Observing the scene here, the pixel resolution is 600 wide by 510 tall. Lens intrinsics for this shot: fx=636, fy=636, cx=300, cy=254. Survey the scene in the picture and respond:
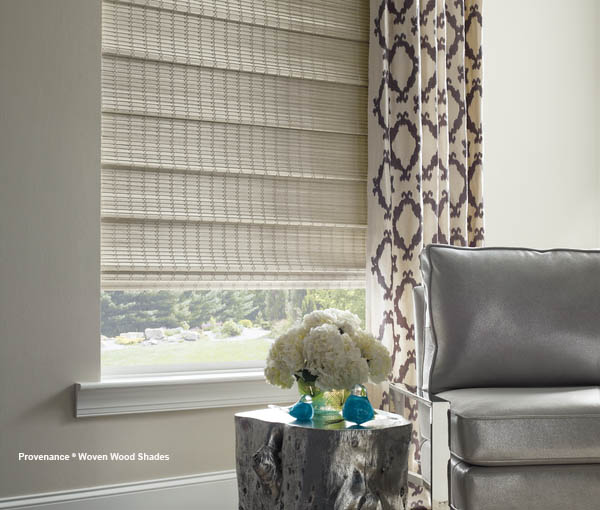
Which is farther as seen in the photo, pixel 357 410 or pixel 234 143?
pixel 234 143

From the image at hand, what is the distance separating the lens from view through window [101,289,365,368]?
246 centimetres

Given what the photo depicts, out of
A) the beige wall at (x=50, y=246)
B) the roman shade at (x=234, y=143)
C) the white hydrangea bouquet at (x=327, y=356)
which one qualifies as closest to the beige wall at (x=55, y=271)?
the beige wall at (x=50, y=246)

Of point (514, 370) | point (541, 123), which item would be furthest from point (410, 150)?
point (541, 123)

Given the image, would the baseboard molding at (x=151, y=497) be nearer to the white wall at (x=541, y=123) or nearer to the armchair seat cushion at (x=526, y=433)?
the armchair seat cushion at (x=526, y=433)

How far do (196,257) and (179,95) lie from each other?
0.63 m

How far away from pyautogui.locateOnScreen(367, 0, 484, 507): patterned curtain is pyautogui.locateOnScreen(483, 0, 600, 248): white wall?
1.63ft

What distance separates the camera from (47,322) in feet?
7.22

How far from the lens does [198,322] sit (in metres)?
2.60

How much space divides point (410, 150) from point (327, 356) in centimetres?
121

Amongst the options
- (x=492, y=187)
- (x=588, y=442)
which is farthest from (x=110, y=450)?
(x=492, y=187)

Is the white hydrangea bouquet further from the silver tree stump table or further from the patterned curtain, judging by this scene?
the patterned curtain

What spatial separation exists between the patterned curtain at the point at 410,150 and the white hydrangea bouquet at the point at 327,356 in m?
0.78

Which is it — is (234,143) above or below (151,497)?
above

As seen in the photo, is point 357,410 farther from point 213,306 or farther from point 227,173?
point 227,173
